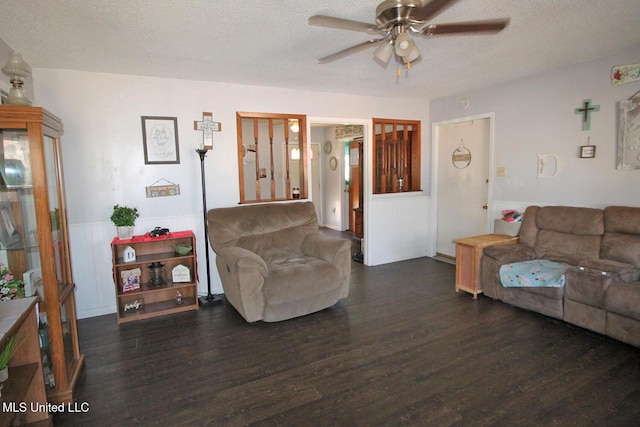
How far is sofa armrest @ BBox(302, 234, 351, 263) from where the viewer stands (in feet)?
11.1

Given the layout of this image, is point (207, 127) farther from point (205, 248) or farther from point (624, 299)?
point (624, 299)

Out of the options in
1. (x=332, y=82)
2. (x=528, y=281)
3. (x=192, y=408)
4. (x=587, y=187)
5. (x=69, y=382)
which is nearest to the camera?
(x=192, y=408)

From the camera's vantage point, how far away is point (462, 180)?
4895mm

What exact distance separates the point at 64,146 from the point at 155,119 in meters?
0.83

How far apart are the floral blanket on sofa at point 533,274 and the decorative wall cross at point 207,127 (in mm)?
3246

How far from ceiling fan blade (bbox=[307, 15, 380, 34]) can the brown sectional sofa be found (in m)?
2.52

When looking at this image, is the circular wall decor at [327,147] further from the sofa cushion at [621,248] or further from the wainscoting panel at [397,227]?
the sofa cushion at [621,248]

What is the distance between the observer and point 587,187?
345cm

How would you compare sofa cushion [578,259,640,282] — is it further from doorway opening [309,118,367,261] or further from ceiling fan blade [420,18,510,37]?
doorway opening [309,118,367,261]

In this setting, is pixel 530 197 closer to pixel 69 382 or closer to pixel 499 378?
pixel 499 378

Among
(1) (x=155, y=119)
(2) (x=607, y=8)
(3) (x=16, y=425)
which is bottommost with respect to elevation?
(3) (x=16, y=425)

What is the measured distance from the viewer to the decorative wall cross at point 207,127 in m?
3.70

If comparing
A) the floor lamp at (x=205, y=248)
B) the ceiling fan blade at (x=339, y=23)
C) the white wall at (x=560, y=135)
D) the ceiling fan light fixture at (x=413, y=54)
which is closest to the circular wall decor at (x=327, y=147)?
the white wall at (x=560, y=135)

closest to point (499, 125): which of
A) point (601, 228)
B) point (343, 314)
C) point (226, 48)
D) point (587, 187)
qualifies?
point (587, 187)
